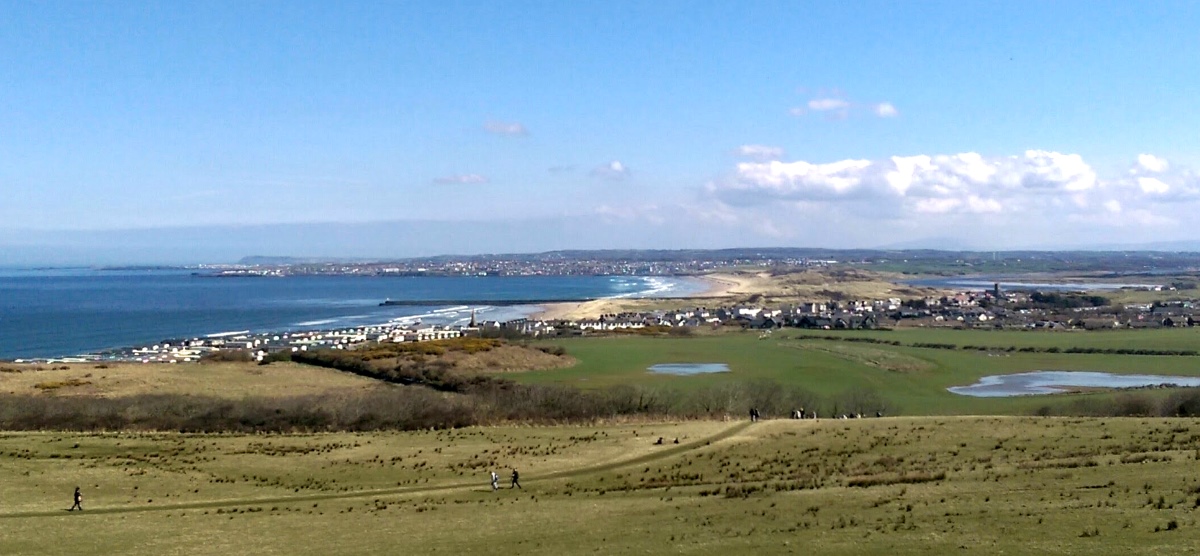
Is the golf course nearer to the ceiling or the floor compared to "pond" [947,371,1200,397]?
nearer to the ceiling

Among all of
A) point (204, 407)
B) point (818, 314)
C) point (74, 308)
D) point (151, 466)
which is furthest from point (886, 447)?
point (74, 308)

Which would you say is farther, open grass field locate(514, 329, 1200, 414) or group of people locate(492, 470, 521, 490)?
open grass field locate(514, 329, 1200, 414)

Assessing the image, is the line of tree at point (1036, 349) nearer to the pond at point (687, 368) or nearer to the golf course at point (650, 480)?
the pond at point (687, 368)

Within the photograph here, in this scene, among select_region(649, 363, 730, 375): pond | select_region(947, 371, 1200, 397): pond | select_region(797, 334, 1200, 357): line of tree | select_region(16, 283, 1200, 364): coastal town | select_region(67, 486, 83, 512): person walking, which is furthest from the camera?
select_region(16, 283, 1200, 364): coastal town

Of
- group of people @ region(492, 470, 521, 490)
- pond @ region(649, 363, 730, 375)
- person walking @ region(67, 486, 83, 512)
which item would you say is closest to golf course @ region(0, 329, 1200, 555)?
group of people @ region(492, 470, 521, 490)

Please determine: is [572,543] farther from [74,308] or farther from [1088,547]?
[74,308]

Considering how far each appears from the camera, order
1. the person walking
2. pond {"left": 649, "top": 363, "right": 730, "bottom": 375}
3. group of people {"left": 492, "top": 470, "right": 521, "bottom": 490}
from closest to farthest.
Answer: the person walking → group of people {"left": 492, "top": 470, "right": 521, "bottom": 490} → pond {"left": 649, "top": 363, "right": 730, "bottom": 375}

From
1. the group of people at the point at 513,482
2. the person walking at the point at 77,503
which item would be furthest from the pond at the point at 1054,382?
the person walking at the point at 77,503

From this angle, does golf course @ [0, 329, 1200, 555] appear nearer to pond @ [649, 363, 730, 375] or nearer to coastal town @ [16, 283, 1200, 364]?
pond @ [649, 363, 730, 375]
